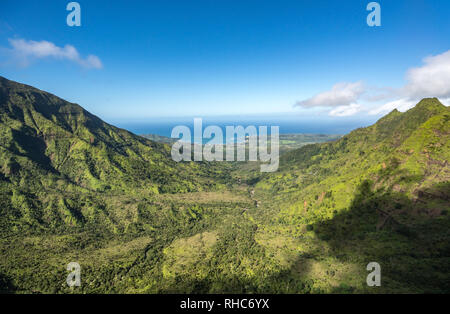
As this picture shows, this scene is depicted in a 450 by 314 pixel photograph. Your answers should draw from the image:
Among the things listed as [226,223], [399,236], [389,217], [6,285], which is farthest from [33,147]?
[399,236]

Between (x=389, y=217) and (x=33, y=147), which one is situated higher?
(x=33, y=147)

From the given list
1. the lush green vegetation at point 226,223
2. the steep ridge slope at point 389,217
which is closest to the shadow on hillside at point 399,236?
the steep ridge slope at point 389,217

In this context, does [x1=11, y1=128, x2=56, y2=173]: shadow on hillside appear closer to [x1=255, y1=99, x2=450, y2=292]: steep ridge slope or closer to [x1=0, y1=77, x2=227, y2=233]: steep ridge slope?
[x1=0, y1=77, x2=227, y2=233]: steep ridge slope

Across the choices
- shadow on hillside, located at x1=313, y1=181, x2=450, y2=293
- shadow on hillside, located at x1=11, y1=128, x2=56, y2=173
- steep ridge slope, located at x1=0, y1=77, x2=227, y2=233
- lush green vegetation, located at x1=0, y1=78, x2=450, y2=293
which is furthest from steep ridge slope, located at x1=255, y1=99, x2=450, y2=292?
shadow on hillside, located at x1=11, y1=128, x2=56, y2=173

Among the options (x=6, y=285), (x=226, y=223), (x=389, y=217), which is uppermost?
(x=389, y=217)

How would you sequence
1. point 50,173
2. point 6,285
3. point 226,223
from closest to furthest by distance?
point 6,285, point 226,223, point 50,173

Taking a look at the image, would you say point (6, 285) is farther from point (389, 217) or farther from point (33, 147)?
point (389, 217)

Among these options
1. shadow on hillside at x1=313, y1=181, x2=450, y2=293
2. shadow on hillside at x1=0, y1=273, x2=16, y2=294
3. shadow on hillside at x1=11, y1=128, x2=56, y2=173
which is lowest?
shadow on hillside at x1=0, y1=273, x2=16, y2=294
